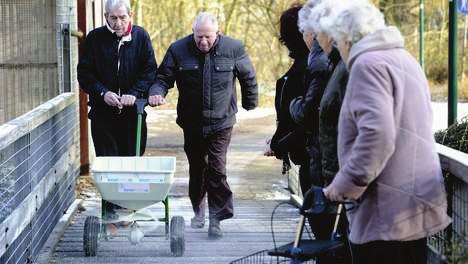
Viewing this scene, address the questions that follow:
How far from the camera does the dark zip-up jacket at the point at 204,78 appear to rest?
306 inches

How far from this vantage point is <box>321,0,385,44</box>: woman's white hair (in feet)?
A: 14.1

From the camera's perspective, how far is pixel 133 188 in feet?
22.2

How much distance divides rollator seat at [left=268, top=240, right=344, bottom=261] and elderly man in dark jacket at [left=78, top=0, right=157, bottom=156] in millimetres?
3835

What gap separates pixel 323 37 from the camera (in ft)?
15.3

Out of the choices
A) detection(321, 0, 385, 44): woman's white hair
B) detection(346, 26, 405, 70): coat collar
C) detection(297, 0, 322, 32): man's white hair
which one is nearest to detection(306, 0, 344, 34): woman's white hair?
detection(321, 0, 385, 44): woman's white hair

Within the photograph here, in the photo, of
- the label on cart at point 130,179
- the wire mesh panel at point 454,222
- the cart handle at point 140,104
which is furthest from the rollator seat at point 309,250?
the cart handle at point 140,104

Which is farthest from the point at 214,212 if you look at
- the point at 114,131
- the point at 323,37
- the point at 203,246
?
the point at 323,37

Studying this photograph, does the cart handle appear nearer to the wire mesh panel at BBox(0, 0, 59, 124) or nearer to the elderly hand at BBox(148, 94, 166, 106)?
the elderly hand at BBox(148, 94, 166, 106)

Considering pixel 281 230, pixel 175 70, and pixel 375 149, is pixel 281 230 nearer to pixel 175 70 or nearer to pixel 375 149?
pixel 175 70

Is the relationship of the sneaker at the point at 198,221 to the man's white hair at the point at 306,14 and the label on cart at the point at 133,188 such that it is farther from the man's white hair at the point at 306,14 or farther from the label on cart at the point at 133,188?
the man's white hair at the point at 306,14

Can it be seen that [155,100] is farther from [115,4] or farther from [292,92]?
[292,92]

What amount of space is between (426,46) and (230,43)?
21957 mm

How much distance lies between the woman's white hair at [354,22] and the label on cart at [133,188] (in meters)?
2.71

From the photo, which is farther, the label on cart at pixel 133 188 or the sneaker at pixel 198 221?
the sneaker at pixel 198 221
